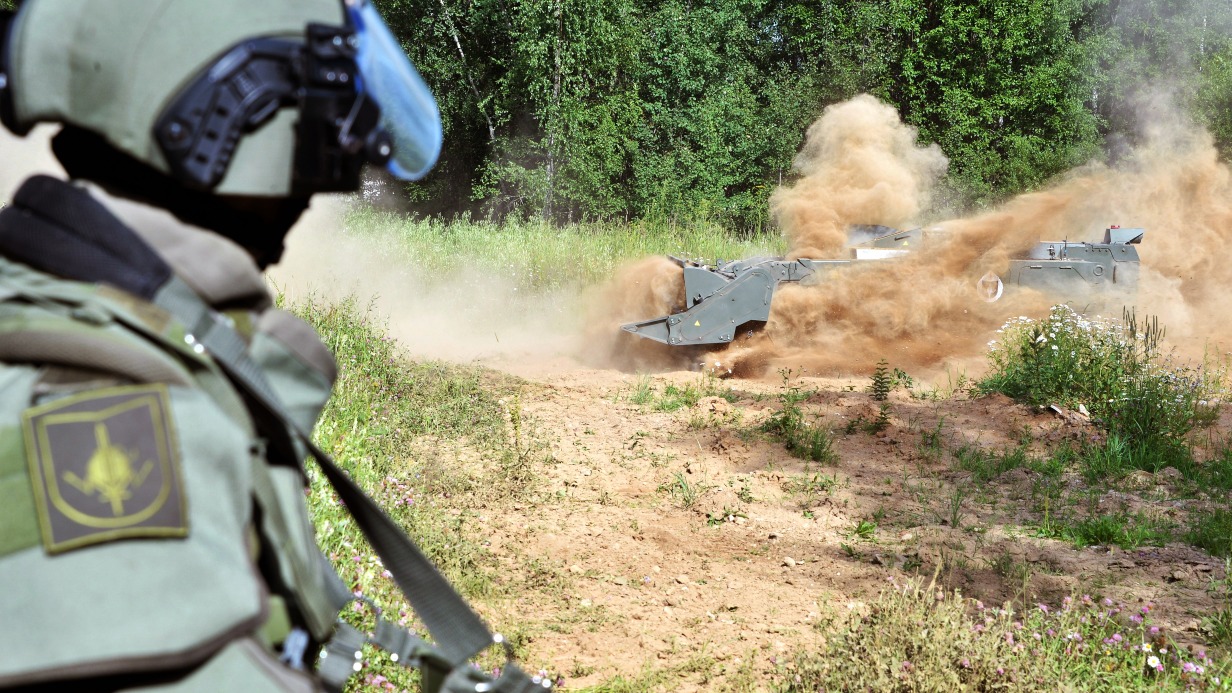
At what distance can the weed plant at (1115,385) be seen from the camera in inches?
309

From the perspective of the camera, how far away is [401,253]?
15.6m

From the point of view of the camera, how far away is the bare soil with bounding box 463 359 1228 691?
15.6 ft

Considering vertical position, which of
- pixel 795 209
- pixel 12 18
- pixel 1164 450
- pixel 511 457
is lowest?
pixel 511 457

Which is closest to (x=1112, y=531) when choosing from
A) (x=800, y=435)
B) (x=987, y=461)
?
(x=987, y=461)

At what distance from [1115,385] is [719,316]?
4.03 metres

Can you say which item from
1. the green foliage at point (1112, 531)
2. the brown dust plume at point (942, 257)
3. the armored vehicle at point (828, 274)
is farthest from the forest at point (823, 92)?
the green foliage at point (1112, 531)

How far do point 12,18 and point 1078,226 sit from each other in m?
14.8

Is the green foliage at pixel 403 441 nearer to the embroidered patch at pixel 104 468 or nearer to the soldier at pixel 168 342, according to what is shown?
the soldier at pixel 168 342

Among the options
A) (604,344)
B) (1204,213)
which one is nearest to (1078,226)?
(1204,213)

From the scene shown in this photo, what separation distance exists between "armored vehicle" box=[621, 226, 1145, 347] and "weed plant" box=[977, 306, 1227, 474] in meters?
1.38

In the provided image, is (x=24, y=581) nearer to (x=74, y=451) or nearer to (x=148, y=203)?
(x=74, y=451)

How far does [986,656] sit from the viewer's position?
3.85 m

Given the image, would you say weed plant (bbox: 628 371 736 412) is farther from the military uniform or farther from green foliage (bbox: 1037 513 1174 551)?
the military uniform

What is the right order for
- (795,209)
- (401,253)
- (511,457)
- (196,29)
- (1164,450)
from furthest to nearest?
(401,253) < (795,209) < (1164,450) < (511,457) < (196,29)
